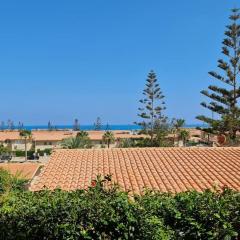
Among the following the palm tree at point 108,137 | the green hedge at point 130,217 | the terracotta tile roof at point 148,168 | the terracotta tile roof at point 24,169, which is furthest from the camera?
the palm tree at point 108,137

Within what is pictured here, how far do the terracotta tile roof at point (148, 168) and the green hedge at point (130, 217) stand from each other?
13.7ft

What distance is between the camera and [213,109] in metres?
35.0

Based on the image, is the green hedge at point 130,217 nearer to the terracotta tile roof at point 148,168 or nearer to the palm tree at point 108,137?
the terracotta tile roof at point 148,168

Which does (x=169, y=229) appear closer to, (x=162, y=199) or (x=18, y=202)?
(x=162, y=199)

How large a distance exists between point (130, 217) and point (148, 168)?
711cm

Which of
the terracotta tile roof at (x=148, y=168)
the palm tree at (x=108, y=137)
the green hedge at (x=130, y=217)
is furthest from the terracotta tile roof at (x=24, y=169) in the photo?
the palm tree at (x=108, y=137)

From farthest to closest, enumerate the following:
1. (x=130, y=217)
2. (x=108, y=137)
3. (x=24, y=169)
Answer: (x=108, y=137)
(x=24, y=169)
(x=130, y=217)

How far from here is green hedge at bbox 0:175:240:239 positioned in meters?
6.31

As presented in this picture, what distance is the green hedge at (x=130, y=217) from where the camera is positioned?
6312mm

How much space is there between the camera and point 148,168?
43.9ft

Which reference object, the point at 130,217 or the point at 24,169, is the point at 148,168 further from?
the point at 24,169

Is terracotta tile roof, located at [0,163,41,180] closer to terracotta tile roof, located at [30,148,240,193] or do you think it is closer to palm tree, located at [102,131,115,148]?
terracotta tile roof, located at [30,148,240,193]

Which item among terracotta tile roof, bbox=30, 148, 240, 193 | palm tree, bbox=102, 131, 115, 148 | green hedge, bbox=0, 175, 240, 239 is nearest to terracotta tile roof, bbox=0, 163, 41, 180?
terracotta tile roof, bbox=30, 148, 240, 193

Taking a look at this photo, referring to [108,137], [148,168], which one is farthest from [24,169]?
[108,137]
